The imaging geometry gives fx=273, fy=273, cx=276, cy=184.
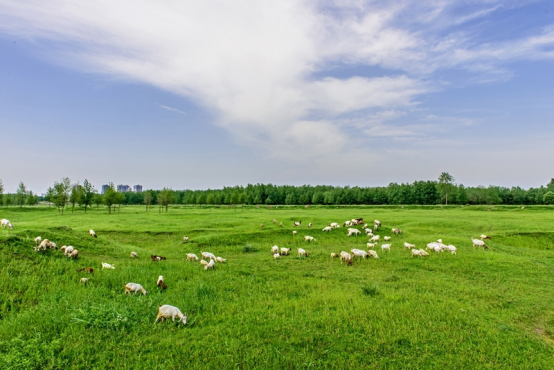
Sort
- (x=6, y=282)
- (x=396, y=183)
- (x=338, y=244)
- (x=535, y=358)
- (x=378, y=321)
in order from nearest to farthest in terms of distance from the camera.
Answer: (x=535, y=358) → (x=378, y=321) → (x=6, y=282) → (x=338, y=244) → (x=396, y=183)

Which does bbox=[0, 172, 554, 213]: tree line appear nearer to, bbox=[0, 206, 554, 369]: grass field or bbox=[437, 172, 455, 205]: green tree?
bbox=[437, 172, 455, 205]: green tree

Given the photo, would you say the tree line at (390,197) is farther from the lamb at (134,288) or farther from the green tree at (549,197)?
the lamb at (134,288)

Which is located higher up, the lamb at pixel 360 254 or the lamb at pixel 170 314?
the lamb at pixel 170 314

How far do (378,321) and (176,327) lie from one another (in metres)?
6.18

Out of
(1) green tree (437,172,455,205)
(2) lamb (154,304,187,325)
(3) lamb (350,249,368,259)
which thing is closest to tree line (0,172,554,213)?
(1) green tree (437,172,455,205)

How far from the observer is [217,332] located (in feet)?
25.4

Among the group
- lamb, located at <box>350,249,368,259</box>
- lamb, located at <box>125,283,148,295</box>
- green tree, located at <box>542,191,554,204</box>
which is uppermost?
green tree, located at <box>542,191,554,204</box>

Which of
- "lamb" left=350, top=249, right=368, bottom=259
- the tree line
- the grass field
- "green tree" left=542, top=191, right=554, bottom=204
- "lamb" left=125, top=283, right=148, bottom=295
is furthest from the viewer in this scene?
"green tree" left=542, top=191, right=554, bottom=204

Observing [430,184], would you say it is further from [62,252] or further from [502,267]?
[62,252]

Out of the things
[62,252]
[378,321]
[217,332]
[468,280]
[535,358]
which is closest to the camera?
[535,358]

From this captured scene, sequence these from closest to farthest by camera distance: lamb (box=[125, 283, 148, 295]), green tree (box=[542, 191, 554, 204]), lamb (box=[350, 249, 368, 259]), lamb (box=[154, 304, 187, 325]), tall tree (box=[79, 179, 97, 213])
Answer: lamb (box=[154, 304, 187, 325])
lamb (box=[125, 283, 148, 295])
lamb (box=[350, 249, 368, 259])
tall tree (box=[79, 179, 97, 213])
green tree (box=[542, 191, 554, 204])

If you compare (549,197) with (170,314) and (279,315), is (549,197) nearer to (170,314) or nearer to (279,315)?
(279,315)

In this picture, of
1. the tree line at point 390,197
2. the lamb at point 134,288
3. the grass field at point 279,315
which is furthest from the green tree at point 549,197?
the lamb at point 134,288

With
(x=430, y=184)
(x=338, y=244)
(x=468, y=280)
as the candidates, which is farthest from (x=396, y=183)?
(x=468, y=280)
